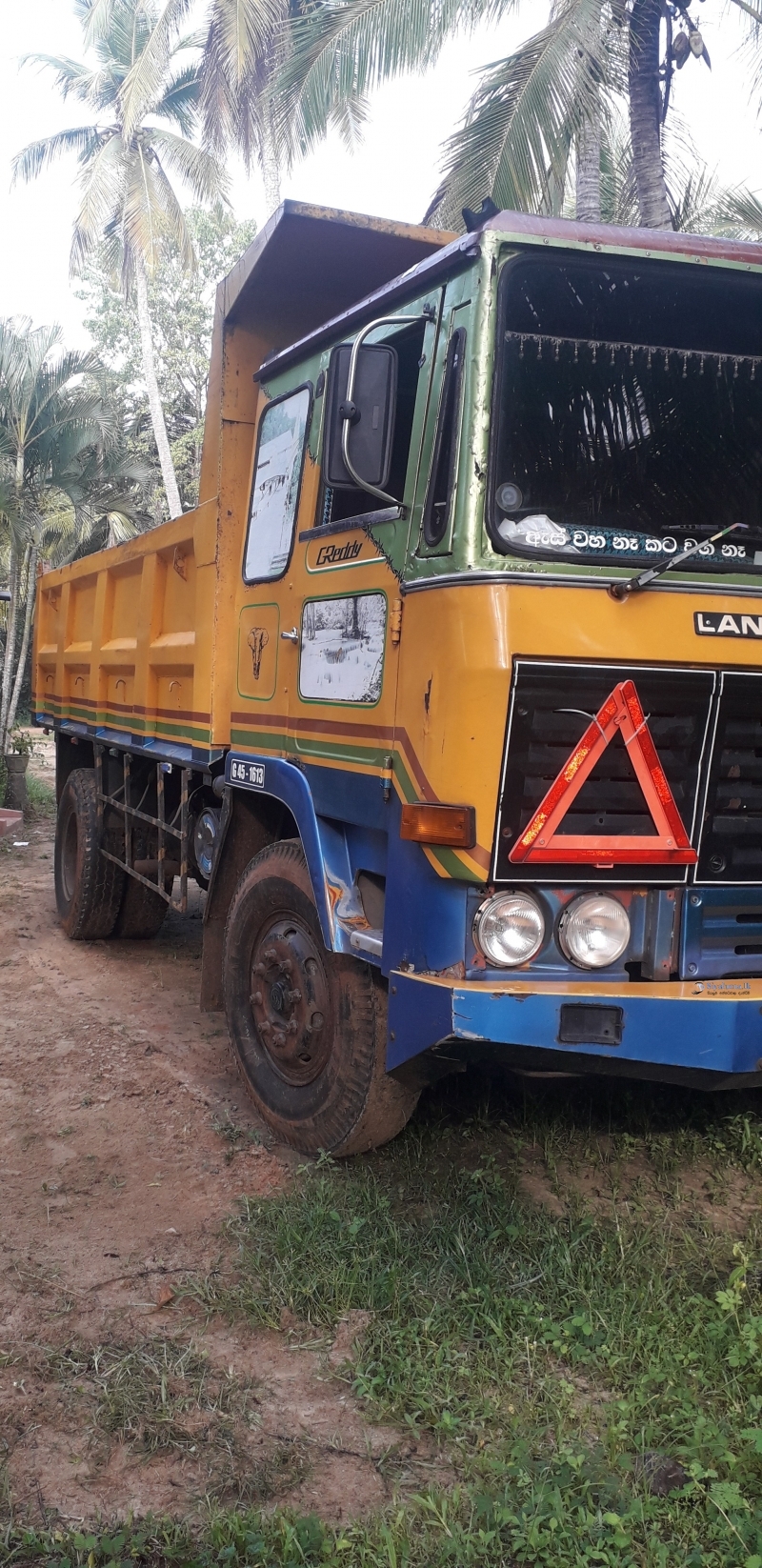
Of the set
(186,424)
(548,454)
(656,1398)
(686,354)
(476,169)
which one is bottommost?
(656,1398)

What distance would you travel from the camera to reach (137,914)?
754 cm

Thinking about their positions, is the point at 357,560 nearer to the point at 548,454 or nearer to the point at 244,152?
the point at 548,454

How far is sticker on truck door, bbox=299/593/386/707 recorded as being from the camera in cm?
355

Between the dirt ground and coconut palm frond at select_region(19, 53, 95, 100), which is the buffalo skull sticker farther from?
coconut palm frond at select_region(19, 53, 95, 100)

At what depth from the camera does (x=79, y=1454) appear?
8.87ft

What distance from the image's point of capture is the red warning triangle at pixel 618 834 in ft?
10.00

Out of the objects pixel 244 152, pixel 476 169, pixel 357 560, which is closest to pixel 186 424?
pixel 244 152

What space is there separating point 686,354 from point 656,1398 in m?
2.59

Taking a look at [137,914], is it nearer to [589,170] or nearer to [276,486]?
[276,486]

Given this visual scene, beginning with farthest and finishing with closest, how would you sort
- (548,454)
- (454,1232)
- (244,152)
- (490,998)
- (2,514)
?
(244,152), (2,514), (454,1232), (548,454), (490,998)

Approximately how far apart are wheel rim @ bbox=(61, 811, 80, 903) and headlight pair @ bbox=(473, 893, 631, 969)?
5022 mm

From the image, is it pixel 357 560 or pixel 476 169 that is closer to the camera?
pixel 357 560

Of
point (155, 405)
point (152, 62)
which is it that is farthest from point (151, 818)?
point (152, 62)

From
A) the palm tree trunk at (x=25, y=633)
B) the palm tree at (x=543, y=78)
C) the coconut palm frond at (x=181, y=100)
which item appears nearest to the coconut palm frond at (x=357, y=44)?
the palm tree at (x=543, y=78)
